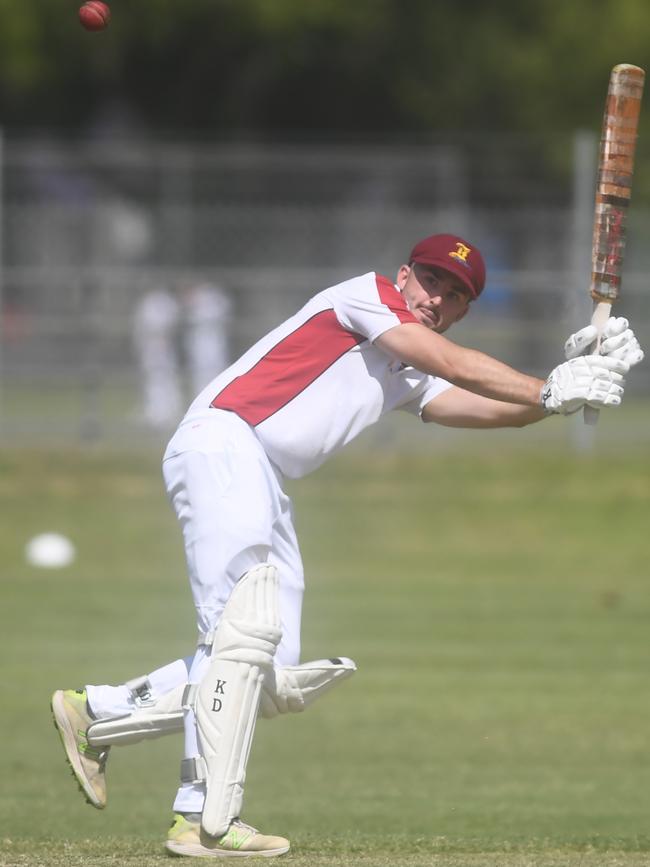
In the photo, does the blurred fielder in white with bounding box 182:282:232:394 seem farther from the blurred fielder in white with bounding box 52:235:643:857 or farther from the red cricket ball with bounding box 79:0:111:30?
the blurred fielder in white with bounding box 52:235:643:857

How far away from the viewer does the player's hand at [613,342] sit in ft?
16.3

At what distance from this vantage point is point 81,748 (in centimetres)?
523

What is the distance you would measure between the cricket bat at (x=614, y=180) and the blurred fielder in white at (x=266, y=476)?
28 cm

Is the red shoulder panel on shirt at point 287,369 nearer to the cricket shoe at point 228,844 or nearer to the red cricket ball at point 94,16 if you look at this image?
the cricket shoe at point 228,844

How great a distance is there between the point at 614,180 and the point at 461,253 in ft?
1.82

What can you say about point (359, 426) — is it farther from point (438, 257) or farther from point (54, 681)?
point (54, 681)

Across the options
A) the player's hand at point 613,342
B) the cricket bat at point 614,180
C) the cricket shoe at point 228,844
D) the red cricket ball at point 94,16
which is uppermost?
the red cricket ball at point 94,16

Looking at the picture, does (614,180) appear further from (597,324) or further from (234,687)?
(234,687)

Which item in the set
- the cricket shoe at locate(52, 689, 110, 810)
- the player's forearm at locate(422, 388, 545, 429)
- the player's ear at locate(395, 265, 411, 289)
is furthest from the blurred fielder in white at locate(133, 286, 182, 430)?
the cricket shoe at locate(52, 689, 110, 810)

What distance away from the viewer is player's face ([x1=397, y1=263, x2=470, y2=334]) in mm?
5289

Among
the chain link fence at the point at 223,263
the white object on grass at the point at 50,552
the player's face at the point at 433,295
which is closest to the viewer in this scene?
the player's face at the point at 433,295

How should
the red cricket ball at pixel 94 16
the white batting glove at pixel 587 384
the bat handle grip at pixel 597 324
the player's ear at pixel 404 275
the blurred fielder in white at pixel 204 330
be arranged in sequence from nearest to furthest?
the white batting glove at pixel 587 384, the bat handle grip at pixel 597 324, the player's ear at pixel 404 275, the red cricket ball at pixel 94 16, the blurred fielder in white at pixel 204 330

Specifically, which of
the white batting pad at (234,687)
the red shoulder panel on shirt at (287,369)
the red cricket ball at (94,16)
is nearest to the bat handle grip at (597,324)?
the red shoulder panel on shirt at (287,369)

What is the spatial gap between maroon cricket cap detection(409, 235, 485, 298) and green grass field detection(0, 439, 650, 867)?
1708 mm
